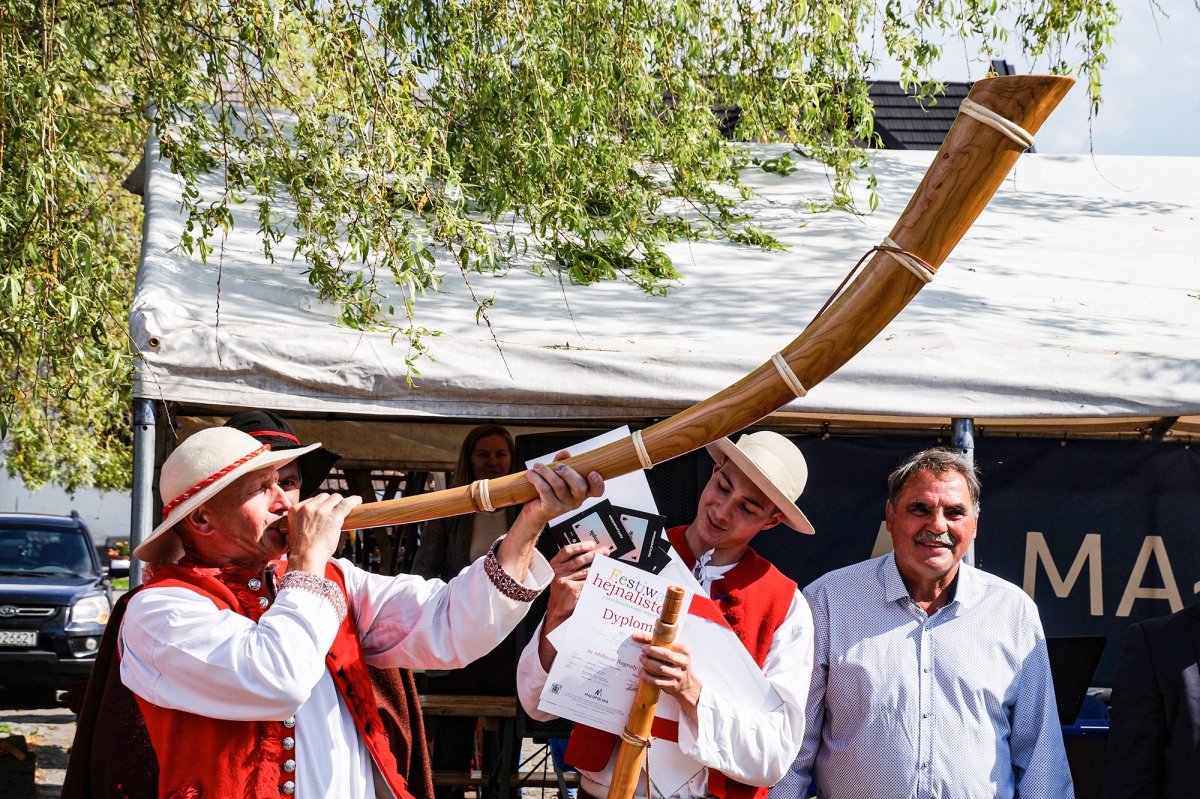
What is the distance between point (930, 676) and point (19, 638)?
319 inches

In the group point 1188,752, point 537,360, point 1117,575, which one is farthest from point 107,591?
point 1188,752

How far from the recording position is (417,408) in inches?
141

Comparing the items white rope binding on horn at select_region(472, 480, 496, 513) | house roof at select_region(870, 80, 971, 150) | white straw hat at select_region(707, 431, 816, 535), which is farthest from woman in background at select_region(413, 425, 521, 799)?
house roof at select_region(870, 80, 971, 150)

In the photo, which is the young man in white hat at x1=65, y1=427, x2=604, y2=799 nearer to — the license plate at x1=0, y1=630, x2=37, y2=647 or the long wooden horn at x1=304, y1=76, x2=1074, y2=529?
the long wooden horn at x1=304, y1=76, x2=1074, y2=529

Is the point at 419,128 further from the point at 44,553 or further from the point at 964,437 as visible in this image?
the point at 44,553

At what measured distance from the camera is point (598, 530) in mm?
2473

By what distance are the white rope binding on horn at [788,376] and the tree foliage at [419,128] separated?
5.97ft

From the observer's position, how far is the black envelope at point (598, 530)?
2.45 meters

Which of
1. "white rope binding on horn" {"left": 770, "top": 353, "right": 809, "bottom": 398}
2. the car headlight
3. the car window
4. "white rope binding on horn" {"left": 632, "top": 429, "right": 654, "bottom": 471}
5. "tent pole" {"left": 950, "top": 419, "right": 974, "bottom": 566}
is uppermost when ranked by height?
"white rope binding on horn" {"left": 770, "top": 353, "right": 809, "bottom": 398}

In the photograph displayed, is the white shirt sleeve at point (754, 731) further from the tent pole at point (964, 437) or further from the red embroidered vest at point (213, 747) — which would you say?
the tent pole at point (964, 437)

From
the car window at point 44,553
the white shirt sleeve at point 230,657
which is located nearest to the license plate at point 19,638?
the car window at point 44,553

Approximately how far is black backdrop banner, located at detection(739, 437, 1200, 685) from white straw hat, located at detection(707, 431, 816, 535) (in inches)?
75.8

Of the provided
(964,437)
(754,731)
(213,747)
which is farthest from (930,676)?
(213,747)

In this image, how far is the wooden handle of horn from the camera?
7.34ft
